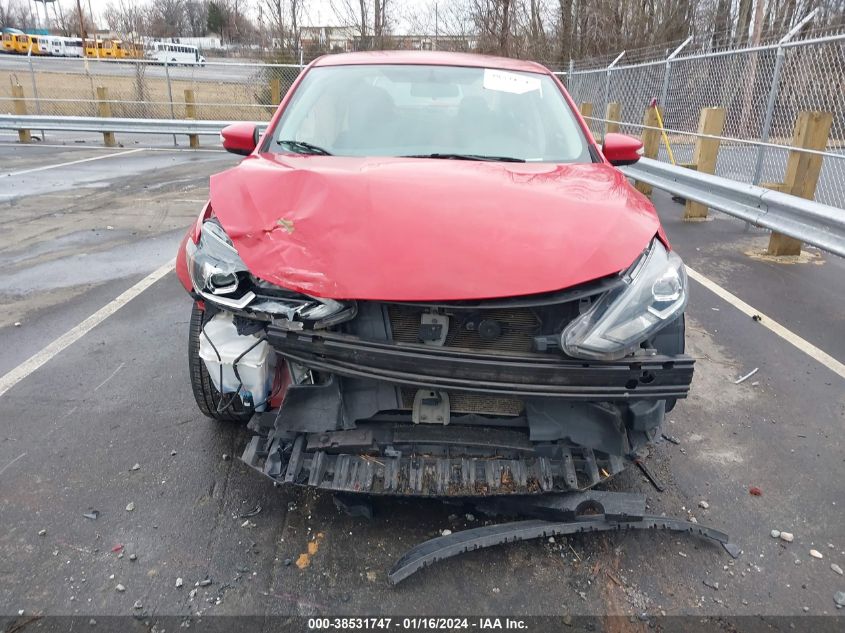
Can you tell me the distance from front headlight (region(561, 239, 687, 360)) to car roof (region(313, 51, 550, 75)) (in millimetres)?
2140

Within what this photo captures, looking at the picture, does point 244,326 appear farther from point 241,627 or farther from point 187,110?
point 187,110

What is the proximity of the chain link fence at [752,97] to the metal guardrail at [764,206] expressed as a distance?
67 cm

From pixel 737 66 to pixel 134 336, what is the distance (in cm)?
857

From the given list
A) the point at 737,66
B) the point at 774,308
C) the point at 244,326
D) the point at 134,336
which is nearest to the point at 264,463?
the point at 244,326

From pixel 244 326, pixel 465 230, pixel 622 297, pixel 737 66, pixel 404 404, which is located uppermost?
pixel 737 66

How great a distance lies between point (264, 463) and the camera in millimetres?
2254

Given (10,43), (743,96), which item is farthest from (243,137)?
(10,43)

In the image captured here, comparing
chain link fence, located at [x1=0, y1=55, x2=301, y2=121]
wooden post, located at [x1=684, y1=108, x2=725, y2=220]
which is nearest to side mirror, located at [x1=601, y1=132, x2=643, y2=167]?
wooden post, located at [x1=684, y1=108, x2=725, y2=220]

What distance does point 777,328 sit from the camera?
4500mm

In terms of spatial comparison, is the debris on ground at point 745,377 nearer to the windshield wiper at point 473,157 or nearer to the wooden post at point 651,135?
the windshield wiper at point 473,157

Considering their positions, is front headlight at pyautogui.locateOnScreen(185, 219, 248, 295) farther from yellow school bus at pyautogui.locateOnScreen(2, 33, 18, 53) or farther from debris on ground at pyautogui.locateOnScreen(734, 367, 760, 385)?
yellow school bus at pyautogui.locateOnScreen(2, 33, 18, 53)

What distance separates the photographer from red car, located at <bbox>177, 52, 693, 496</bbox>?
198 centimetres

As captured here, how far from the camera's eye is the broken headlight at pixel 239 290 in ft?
6.56

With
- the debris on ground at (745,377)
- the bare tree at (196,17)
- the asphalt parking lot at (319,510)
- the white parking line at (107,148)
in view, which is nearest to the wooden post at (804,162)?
the asphalt parking lot at (319,510)
